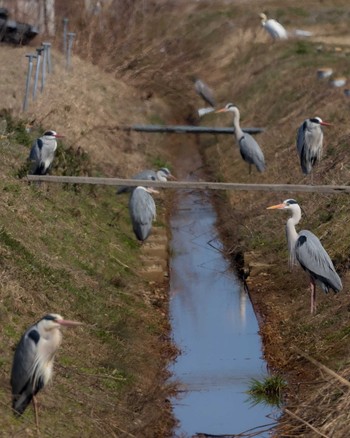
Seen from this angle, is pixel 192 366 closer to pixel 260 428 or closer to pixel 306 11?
pixel 260 428

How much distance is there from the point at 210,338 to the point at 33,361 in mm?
5372

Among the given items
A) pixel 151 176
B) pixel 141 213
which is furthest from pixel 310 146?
pixel 141 213

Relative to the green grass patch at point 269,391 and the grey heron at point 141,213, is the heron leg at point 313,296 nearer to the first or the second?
the green grass patch at point 269,391

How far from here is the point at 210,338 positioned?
13.6 m

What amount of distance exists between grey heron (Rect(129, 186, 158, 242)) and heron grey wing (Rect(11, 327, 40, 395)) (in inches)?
310

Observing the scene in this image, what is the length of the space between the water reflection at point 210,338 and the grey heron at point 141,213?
70 cm

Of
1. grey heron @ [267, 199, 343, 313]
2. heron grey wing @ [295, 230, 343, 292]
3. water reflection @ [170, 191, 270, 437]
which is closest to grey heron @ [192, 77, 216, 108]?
water reflection @ [170, 191, 270, 437]

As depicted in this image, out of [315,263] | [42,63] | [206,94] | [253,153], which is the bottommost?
[206,94]

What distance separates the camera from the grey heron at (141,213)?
53.6 ft

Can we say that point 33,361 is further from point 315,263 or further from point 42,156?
point 42,156

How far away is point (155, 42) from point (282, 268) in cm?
1822

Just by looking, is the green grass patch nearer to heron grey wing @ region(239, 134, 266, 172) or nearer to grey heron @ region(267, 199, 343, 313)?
grey heron @ region(267, 199, 343, 313)

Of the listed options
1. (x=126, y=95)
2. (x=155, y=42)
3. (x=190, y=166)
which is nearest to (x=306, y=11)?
(x=155, y=42)

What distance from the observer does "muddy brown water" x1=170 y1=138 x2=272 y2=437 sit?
1092 centimetres
